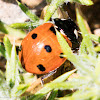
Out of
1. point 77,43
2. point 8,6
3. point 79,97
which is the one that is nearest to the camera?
point 79,97

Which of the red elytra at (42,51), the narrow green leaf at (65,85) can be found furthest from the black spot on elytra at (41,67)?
the narrow green leaf at (65,85)

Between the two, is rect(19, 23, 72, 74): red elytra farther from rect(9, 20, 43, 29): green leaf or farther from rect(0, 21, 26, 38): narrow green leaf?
rect(0, 21, 26, 38): narrow green leaf

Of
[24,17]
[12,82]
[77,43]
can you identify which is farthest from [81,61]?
[24,17]

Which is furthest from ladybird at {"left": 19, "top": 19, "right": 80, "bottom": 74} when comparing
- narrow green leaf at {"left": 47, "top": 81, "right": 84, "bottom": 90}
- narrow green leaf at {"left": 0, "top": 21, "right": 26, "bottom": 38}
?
narrow green leaf at {"left": 47, "top": 81, "right": 84, "bottom": 90}

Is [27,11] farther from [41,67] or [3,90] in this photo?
[3,90]

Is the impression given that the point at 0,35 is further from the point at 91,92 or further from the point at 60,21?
the point at 91,92

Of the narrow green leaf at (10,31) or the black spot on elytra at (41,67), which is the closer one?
the black spot on elytra at (41,67)

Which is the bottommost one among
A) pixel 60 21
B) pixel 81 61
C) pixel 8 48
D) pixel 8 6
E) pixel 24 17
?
pixel 81 61

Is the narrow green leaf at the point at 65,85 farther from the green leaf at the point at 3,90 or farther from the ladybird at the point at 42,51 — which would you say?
the ladybird at the point at 42,51
